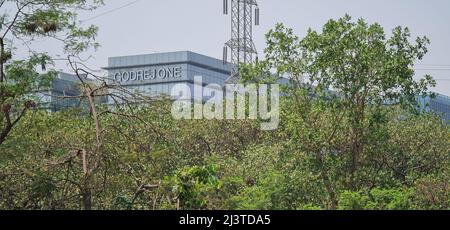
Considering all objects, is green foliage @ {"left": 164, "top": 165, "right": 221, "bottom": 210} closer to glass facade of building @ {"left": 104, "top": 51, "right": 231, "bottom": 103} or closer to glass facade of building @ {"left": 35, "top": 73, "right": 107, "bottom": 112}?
glass facade of building @ {"left": 35, "top": 73, "right": 107, "bottom": 112}

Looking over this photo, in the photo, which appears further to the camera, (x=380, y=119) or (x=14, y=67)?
(x=380, y=119)

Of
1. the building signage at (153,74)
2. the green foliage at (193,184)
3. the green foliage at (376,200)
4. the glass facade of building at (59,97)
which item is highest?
the building signage at (153,74)

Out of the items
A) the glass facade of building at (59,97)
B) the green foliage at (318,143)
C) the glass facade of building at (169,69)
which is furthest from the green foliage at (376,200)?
the glass facade of building at (169,69)

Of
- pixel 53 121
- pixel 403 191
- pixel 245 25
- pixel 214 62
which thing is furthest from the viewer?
pixel 214 62

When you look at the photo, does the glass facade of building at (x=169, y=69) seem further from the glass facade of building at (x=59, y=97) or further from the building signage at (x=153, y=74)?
the glass facade of building at (x=59, y=97)

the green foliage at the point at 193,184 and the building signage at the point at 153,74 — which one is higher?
the building signage at the point at 153,74

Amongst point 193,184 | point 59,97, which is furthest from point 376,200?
point 59,97

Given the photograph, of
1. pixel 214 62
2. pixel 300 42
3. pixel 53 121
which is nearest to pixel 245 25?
pixel 300 42

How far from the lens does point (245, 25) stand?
62.8 meters

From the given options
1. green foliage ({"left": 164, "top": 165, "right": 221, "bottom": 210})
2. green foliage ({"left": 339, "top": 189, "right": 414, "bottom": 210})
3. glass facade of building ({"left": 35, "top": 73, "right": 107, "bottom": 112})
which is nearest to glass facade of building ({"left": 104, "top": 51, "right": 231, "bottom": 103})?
glass facade of building ({"left": 35, "top": 73, "right": 107, "bottom": 112})
